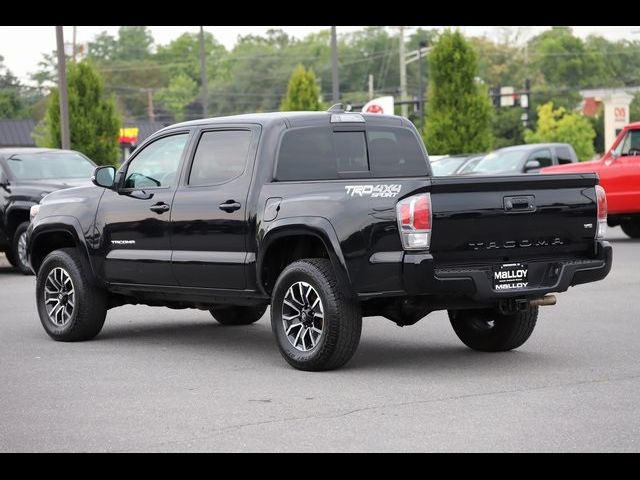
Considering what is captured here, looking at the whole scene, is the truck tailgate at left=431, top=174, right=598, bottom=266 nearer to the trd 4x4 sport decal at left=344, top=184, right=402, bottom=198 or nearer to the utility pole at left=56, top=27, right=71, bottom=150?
the trd 4x4 sport decal at left=344, top=184, right=402, bottom=198

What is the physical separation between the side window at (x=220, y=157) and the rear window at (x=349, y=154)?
1.25 ft

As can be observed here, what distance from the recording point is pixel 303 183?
9656mm

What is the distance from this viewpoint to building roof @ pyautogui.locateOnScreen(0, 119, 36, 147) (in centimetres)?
9206

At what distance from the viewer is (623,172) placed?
2192 cm

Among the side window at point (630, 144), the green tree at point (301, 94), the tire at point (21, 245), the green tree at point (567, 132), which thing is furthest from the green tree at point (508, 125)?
the tire at point (21, 245)

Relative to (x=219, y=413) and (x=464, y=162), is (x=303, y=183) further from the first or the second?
(x=464, y=162)

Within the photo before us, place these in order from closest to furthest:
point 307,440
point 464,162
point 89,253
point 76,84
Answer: point 307,440 → point 89,253 → point 464,162 → point 76,84

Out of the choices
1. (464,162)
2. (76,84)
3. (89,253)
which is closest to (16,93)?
(76,84)

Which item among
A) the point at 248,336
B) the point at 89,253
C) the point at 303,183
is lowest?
the point at 248,336

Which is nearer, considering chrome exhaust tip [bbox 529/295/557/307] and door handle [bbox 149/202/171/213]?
chrome exhaust tip [bbox 529/295/557/307]

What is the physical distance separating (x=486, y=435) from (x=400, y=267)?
2.09 meters

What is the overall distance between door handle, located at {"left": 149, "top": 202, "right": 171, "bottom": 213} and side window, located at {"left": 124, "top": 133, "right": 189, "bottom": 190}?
20 centimetres

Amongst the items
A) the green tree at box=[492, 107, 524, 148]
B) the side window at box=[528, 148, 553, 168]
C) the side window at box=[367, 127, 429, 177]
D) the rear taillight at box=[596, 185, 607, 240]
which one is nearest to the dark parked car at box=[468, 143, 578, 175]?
the side window at box=[528, 148, 553, 168]

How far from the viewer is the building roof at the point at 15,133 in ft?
302
